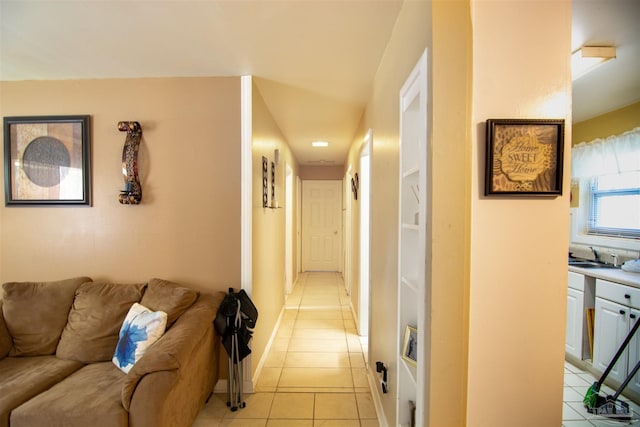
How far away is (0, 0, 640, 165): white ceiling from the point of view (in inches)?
54.1

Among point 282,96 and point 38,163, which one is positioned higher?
point 282,96

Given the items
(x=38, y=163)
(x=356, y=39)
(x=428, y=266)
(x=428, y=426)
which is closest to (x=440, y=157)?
(x=428, y=266)

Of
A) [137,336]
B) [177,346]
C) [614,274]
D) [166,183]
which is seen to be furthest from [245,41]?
[614,274]

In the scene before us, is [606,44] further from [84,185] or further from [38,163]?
[38,163]

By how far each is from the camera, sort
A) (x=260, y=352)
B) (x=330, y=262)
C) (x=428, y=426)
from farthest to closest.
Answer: (x=330, y=262) → (x=260, y=352) → (x=428, y=426)

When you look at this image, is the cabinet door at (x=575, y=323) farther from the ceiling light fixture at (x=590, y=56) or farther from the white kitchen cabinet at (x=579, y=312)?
the ceiling light fixture at (x=590, y=56)

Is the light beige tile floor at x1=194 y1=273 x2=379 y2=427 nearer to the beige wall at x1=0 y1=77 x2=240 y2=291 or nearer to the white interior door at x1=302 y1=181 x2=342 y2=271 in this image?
the beige wall at x1=0 y1=77 x2=240 y2=291

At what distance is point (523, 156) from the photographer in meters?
0.91

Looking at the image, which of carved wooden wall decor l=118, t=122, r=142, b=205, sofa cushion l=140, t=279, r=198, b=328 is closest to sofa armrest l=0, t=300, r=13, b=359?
sofa cushion l=140, t=279, r=198, b=328

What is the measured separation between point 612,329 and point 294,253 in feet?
13.9

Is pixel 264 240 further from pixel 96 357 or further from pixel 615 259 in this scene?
pixel 615 259

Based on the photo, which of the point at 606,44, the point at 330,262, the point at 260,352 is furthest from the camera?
the point at 330,262

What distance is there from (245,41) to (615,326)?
3.42m

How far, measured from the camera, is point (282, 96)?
248 centimetres
